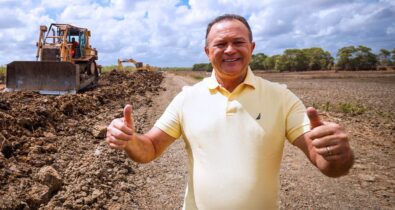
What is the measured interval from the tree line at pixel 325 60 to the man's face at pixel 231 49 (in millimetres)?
65021

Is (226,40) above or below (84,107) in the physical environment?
above

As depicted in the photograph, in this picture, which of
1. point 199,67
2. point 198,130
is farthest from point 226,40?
point 199,67

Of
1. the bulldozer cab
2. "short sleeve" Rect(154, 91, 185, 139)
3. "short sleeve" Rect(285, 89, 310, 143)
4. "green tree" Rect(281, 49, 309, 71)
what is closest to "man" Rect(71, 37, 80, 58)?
the bulldozer cab

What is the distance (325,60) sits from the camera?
75688 millimetres

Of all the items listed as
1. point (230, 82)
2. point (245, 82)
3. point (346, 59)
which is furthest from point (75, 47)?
point (346, 59)

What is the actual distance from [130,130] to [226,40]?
75 centimetres

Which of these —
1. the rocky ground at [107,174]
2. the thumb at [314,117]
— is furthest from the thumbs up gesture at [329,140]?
the rocky ground at [107,174]

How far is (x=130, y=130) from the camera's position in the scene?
1.80 metres

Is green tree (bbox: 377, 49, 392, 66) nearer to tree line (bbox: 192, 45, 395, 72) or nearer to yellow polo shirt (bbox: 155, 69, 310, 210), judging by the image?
tree line (bbox: 192, 45, 395, 72)

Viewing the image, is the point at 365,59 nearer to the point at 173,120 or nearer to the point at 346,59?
the point at 346,59

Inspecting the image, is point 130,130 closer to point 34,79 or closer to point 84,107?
point 84,107

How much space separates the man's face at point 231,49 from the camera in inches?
77.9

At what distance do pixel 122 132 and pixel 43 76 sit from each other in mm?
11468

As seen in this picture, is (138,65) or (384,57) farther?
(384,57)
